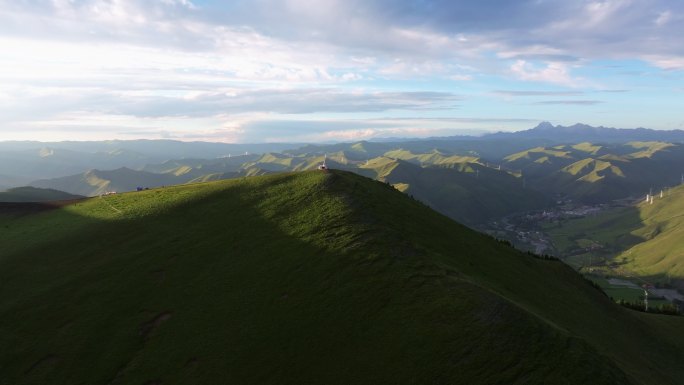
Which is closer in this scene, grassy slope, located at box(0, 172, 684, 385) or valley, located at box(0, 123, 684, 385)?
grassy slope, located at box(0, 172, 684, 385)

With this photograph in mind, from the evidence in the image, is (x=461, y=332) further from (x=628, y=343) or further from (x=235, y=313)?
(x=628, y=343)

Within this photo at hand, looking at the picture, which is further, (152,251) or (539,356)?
(152,251)

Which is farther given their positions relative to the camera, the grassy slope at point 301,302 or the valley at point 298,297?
the valley at point 298,297

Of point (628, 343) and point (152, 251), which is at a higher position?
point (152, 251)

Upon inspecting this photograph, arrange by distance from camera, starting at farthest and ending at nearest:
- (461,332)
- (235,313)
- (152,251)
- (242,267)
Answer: (152,251), (242,267), (235,313), (461,332)

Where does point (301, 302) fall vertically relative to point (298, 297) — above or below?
below

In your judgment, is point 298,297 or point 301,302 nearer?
point 301,302

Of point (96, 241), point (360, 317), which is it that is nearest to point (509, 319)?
point (360, 317)

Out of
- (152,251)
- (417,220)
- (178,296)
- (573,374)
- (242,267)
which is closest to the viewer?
(573,374)
